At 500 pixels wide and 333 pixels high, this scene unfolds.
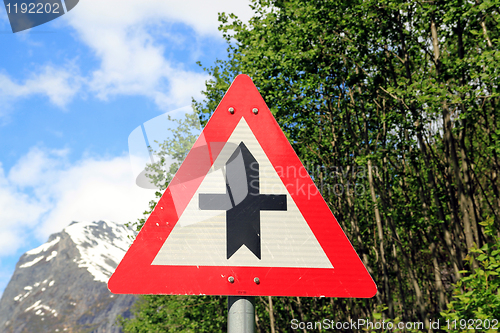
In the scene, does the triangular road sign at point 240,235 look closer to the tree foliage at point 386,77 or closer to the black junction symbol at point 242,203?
the black junction symbol at point 242,203

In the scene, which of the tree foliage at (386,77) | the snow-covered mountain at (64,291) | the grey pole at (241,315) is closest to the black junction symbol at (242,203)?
the grey pole at (241,315)

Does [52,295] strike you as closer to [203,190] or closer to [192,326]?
[192,326]

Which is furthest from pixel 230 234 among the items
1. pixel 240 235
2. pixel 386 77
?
pixel 386 77

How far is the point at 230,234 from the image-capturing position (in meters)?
1.72

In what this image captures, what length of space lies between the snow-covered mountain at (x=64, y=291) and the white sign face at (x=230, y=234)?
17074cm

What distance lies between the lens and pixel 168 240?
5.77 feet

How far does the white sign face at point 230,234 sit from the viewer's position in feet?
5.62

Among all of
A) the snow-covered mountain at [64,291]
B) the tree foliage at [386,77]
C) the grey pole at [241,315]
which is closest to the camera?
the grey pole at [241,315]

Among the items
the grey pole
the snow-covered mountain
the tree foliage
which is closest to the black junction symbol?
the grey pole

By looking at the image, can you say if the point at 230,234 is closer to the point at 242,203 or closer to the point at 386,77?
the point at 242,203

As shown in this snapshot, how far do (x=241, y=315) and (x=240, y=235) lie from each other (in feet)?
1.12

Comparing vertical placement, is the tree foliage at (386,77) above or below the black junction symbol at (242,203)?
above

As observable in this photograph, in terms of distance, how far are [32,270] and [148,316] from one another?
689ft

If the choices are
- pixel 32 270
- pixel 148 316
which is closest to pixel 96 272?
pixel 32 270
